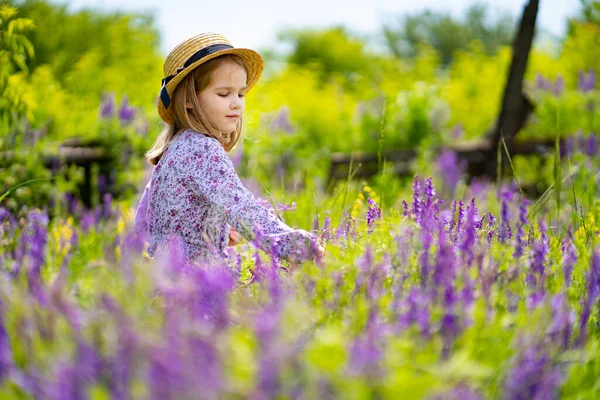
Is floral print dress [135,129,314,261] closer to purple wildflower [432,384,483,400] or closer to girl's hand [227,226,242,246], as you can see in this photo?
girl's hand [227,226,242,246]

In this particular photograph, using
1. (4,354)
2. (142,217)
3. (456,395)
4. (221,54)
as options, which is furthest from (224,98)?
(456,395)

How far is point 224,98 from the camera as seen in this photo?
113 inches

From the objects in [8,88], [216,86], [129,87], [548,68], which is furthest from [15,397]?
[548,68]

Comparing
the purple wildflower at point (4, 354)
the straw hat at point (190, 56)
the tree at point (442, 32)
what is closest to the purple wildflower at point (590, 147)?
the straw hat at point (190, 56)

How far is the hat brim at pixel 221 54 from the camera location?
9.24 feet

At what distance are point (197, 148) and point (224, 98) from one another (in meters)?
0.25

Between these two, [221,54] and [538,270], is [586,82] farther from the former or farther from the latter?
[538,270]

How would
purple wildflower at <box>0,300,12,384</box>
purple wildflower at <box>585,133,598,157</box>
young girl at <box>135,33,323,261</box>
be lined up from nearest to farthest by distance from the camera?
purple wildflower at <box>0,300,12,384</box> < young girl at <box>135,33,323,261</box> < purple wildflower at <box>585,133,598,157</box>

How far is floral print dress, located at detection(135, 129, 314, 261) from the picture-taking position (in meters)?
2.53

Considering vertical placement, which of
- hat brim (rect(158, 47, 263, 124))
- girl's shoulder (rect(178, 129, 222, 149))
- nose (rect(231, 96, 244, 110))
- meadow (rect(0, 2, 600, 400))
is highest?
hat brim (rect(158, 47, 263, 124))

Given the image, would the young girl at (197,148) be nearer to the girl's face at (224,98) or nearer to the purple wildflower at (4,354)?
the girl's face at (224,98)

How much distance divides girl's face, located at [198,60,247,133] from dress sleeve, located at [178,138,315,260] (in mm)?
135

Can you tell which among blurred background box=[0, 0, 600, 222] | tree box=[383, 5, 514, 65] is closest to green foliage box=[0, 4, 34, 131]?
blurred background box=[0, 0, 600, 222]

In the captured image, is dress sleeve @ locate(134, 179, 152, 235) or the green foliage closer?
dress sleeve @ locate(134, 179, 152, 235)
